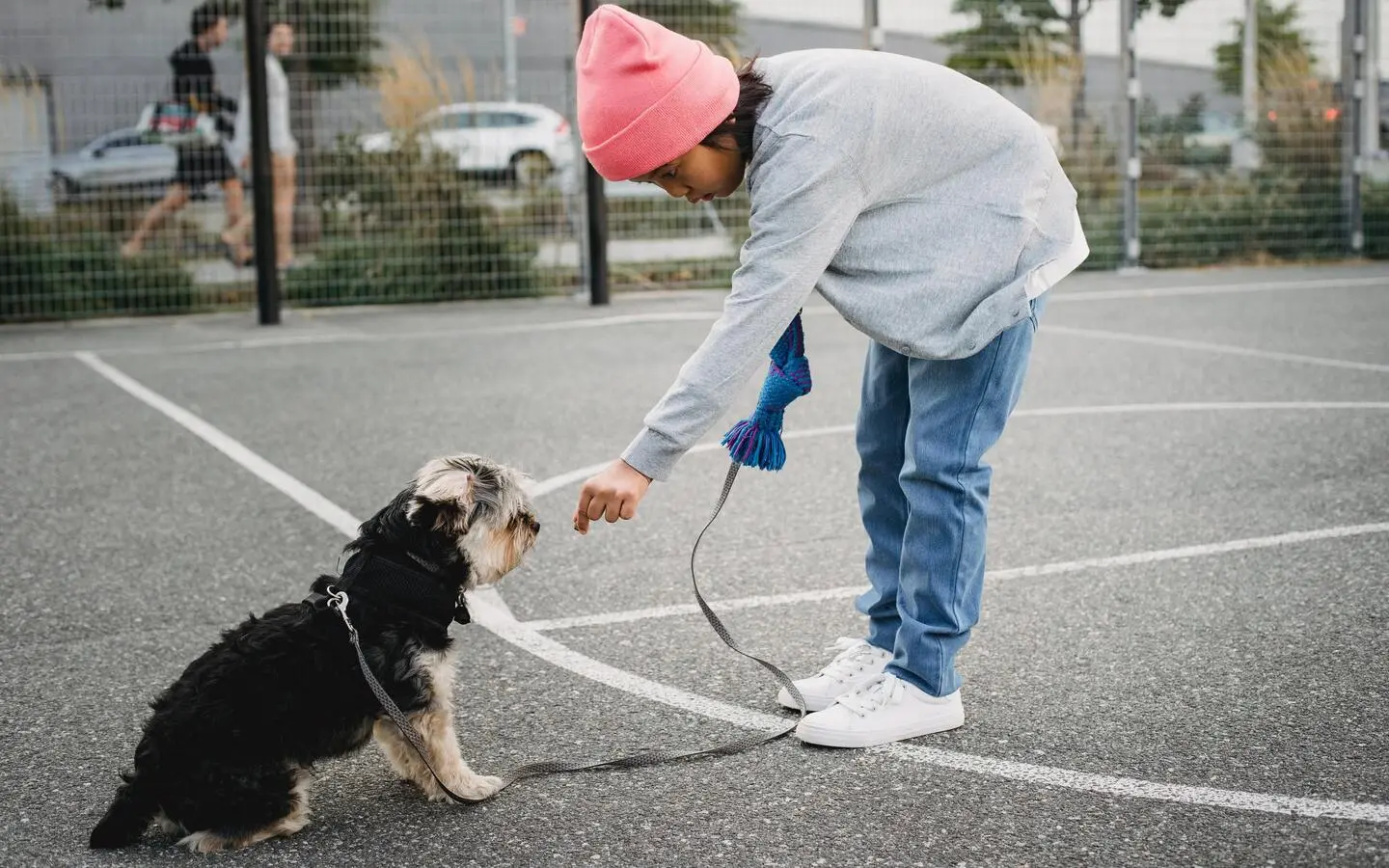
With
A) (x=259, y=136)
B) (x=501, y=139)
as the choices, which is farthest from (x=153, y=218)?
(x=501, y=139)

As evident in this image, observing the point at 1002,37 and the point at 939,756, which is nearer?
the point at 939,756

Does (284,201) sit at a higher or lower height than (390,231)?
higher

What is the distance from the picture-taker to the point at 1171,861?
3027 millimetres

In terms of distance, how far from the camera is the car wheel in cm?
1465

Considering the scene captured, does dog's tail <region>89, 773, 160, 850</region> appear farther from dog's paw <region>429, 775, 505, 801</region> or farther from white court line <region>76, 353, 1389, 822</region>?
white court line <region>76, 353, 1389, 822</region>

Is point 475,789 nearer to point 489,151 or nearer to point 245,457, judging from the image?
point 245,457

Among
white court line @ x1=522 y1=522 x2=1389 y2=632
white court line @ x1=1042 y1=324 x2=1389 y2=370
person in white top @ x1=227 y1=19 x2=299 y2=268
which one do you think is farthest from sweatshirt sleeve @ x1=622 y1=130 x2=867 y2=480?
person in white top @ x1=227 y1=19 x2=299 y2=268

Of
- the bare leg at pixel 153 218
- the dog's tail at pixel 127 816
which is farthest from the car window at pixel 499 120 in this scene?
the dog's tail at pixel 127 816

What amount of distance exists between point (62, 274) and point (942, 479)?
11673 mm

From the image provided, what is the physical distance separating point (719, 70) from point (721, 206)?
40.9 ft

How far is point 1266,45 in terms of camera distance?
17875 millimetres

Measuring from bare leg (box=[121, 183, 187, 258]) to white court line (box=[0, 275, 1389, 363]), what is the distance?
2222 millimetres

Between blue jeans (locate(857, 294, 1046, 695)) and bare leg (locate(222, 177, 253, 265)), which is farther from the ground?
bare leg (locate(222, 177, 253, 265))

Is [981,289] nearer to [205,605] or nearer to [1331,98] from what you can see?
[205,605]
